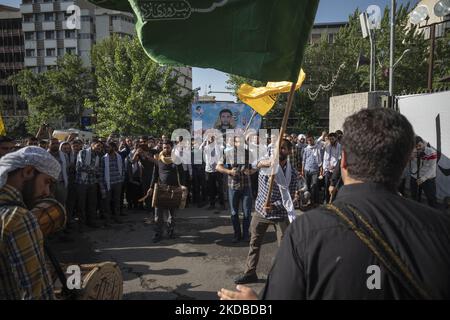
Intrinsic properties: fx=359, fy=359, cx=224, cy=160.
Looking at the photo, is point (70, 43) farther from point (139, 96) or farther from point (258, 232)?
point (258, 232)

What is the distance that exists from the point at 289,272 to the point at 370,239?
33cm

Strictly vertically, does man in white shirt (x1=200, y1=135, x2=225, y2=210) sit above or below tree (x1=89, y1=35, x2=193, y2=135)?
below

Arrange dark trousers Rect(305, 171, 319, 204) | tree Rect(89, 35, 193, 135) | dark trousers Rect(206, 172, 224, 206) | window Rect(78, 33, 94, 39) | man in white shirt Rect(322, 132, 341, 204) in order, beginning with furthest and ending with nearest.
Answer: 1. window Rect(78, 33, 94, 39)
2. tree Rect(89, 35, 193, 135)
3. dark trousers Rect(206, 172, 224, 206)
4. dark trousers Rect(305, 171, 319, 204)
5. man in white shirt Rect(322, 132, 341, 204)

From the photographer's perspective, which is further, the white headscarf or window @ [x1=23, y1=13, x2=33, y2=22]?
window @ [x1=23, y1=13, x2=33, y2=22]

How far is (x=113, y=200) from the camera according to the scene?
29.2ft

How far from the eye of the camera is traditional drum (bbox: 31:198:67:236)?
7.14ft

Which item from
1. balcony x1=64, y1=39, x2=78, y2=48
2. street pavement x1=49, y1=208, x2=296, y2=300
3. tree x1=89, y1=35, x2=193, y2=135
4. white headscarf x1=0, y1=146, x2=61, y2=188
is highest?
balcony x1=64, y1=39, x2=78, y2=48

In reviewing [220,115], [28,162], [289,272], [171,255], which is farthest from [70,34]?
[289,272]

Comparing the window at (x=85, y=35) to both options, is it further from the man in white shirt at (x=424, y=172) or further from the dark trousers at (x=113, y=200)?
the man in white shirt at (x=424, y=172)

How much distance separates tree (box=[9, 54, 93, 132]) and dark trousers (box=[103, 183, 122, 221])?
35.8 metres

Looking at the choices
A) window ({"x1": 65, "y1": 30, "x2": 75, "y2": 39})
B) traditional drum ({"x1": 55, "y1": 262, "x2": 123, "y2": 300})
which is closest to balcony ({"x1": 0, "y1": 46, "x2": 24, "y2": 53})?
window ({"x1": 65, "y1": 30, "x2": 75, "y2": 39})

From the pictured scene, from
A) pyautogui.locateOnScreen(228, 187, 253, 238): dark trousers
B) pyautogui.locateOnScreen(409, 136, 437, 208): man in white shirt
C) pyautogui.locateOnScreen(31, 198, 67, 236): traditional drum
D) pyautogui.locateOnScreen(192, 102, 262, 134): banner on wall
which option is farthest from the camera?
pyautogui.locateOnScreen(192, 102, 262, 134): banner on wall

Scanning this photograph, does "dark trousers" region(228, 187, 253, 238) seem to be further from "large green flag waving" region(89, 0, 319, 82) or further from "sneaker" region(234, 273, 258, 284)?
"large green flag waving" region(89, 0, 319, 82)
